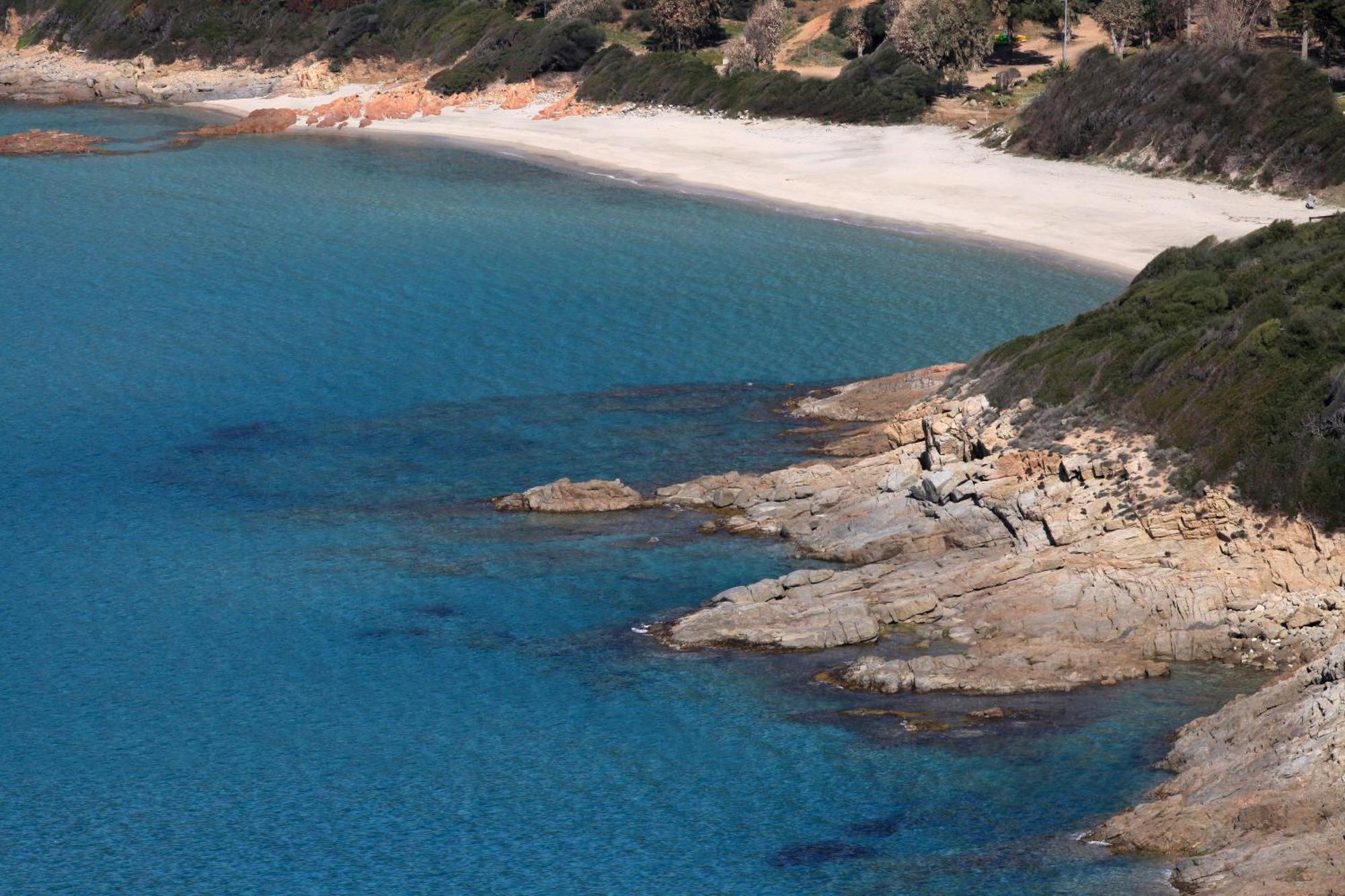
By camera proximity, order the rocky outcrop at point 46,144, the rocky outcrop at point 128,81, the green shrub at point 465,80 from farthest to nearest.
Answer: the rocky outcrop at point 128,81, the green shrub at point 465,80, the rocky outcrop at point 46,144

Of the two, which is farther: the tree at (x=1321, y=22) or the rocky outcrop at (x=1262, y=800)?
the tree at (x=1321, y=22)

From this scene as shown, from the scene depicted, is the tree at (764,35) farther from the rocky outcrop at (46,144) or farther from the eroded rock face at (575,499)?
the eroded rock face at (575,499)

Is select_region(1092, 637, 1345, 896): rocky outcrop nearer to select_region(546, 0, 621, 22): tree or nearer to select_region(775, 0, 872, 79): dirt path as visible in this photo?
select_region(775, 0, 872, 79): dirt path

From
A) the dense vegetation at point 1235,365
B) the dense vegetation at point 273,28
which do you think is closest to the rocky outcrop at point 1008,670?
the dense vegetation at point 1235,365

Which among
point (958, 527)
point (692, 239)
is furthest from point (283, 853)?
point (692, 239)

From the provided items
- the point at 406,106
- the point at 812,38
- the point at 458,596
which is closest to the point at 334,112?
the point at 406,106

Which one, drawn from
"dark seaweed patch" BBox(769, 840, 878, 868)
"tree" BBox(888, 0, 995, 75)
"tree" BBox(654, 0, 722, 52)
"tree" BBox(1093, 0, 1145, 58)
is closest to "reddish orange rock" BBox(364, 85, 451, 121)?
"tree" BBox(654, 0, 722, 52)
